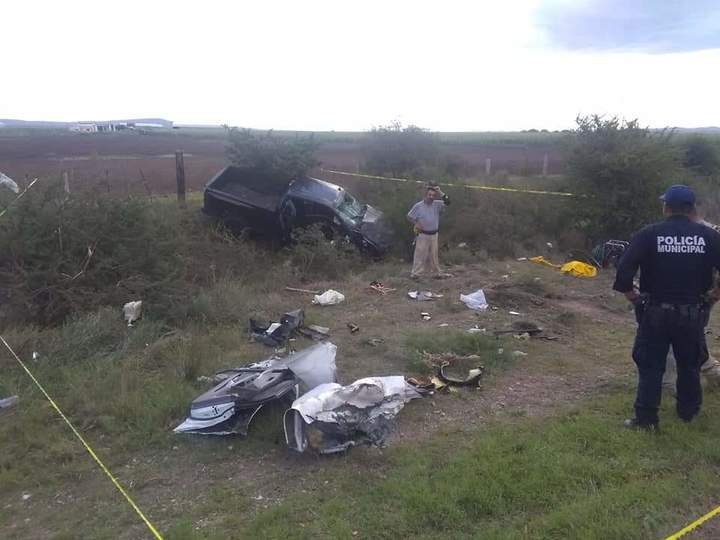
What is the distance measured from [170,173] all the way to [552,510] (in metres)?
23.3

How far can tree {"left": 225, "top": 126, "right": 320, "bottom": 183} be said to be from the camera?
11883 millimetres

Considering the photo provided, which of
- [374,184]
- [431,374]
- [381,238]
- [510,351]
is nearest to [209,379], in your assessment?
[431,374]

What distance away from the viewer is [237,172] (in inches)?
470

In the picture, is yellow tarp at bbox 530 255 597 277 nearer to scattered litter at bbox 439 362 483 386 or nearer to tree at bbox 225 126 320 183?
tree at bbox 225 126 320 183

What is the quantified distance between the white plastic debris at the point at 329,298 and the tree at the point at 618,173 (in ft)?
22.0

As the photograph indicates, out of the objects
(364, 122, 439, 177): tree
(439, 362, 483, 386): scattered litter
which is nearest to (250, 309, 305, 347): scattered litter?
(439, 362, 483, 386): scattered litter

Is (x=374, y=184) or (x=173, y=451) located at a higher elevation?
(x=374, y=184)

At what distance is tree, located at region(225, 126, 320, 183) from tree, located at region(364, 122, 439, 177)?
191 inches

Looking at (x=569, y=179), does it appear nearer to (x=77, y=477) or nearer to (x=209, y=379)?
(x=209, y=379)

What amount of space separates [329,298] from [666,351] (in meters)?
4.82

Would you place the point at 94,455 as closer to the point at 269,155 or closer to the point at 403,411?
the point at 403,411

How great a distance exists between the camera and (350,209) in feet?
38.7

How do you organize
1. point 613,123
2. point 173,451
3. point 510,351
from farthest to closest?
point 613,123 → point 510,351 → point 173,451

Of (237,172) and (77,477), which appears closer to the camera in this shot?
(77,477)
